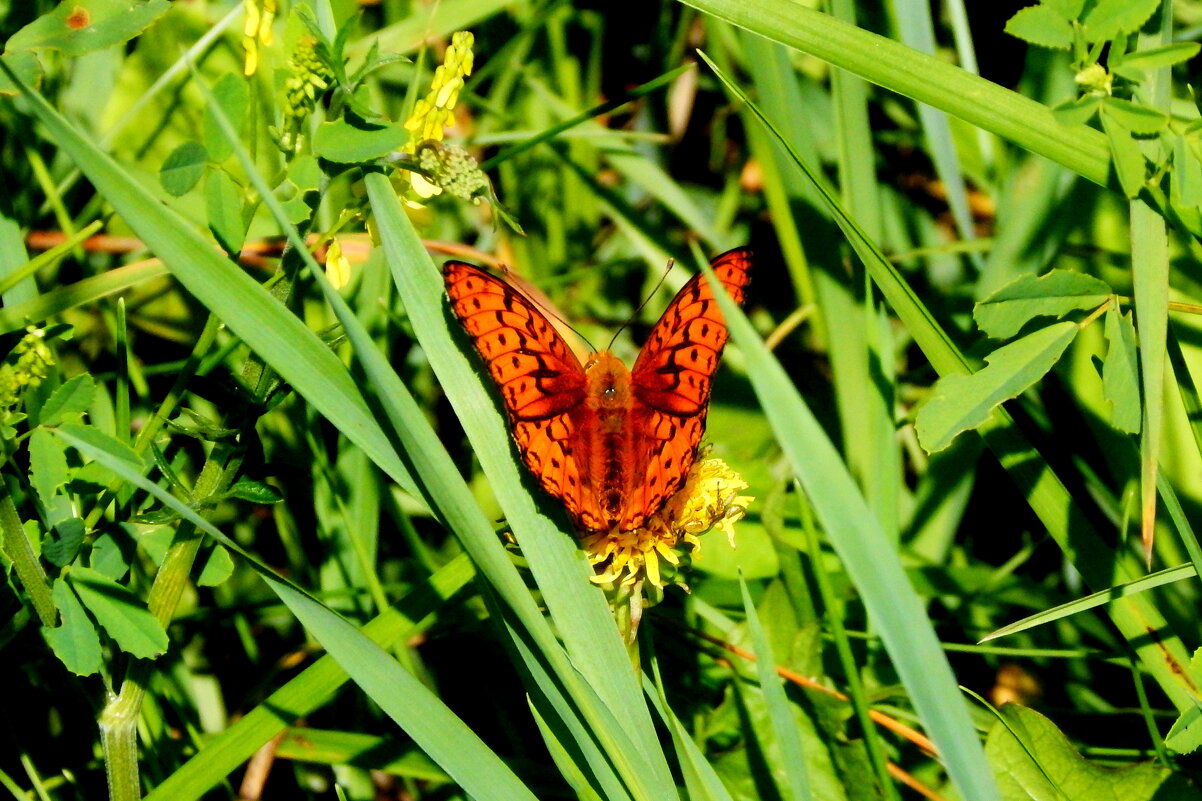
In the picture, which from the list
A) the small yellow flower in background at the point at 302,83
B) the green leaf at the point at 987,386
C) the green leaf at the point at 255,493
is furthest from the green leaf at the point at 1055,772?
the small yellow flower in background at the point at 302,83

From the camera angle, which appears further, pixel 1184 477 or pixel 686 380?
pixel 1184 477

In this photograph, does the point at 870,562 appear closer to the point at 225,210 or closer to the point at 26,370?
the point at 225,210

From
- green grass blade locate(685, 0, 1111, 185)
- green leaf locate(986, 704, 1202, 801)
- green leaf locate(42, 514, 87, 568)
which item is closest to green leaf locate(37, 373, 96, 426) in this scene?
green leaf locate(42, 514, 87, 568)

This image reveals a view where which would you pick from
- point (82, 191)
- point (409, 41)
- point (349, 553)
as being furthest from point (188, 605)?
point (409, 41)

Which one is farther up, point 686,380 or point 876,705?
point 686,380

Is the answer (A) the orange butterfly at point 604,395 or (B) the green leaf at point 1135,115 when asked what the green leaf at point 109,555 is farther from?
(B) the green leaf at point 1135,115

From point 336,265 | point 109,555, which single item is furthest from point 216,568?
point 336,265

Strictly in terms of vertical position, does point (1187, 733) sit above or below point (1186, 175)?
below

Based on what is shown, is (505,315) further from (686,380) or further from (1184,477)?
(1184,477)
